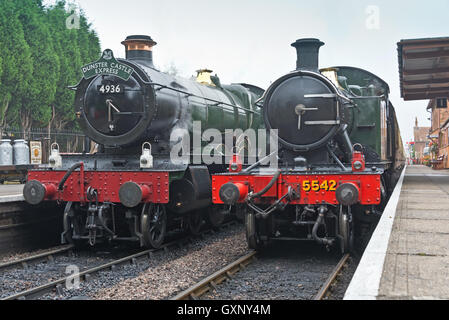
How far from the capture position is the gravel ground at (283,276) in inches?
226

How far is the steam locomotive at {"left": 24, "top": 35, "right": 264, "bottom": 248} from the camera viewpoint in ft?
25.9

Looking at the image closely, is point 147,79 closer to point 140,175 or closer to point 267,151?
point 140,175

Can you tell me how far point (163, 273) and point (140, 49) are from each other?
3941mm

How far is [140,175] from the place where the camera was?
25.7ft

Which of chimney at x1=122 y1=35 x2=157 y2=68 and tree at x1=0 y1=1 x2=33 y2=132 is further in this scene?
tree at x1=0 y1=1 x2=33 y2=132

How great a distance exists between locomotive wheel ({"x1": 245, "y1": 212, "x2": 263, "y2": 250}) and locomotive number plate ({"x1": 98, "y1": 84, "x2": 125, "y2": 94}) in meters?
2.82

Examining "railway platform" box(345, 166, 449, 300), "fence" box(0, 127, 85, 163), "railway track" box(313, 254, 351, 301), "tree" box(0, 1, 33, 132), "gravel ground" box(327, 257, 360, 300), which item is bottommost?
"gravel ground" box(327, 257, 360, 300)

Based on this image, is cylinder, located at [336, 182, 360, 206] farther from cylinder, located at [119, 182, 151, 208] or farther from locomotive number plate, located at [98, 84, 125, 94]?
locomotive number plate, located at [98, 84, 125, 94]

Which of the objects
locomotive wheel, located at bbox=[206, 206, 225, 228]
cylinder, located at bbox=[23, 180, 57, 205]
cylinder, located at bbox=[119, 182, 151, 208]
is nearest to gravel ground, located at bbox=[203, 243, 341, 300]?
cylinder, located at bbox=[119, 182, 151, 208]

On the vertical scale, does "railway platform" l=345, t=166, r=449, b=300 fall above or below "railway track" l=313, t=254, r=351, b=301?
above

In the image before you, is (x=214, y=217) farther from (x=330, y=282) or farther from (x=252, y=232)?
(x=330, y=282)
